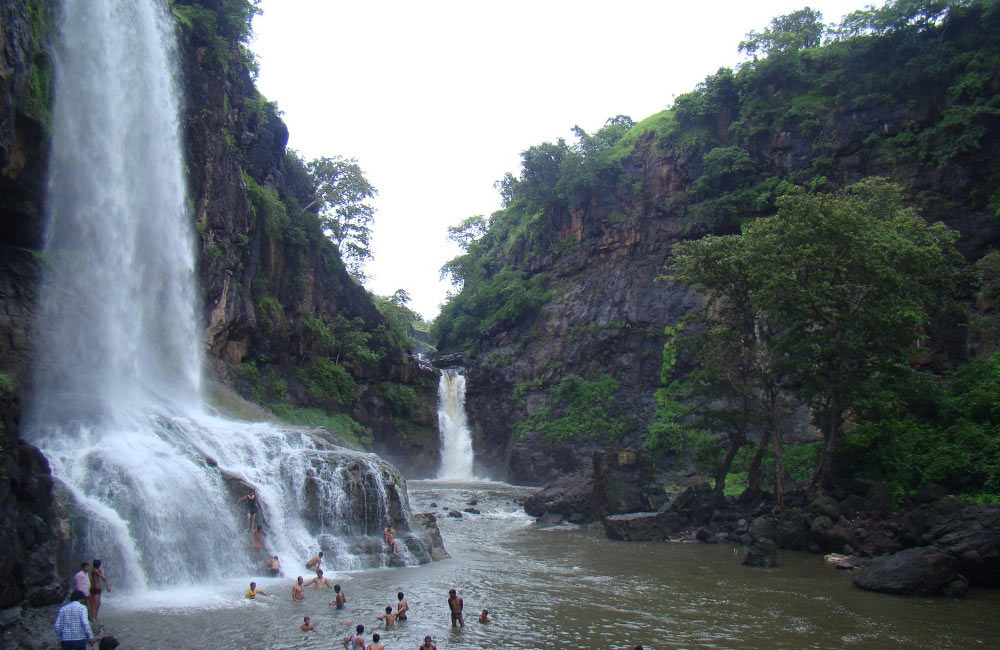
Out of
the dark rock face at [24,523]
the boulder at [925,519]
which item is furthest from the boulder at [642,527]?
the dark rock face at [24,523]

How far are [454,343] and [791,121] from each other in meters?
29.1

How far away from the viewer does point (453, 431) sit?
42938mm

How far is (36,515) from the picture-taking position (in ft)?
36.2

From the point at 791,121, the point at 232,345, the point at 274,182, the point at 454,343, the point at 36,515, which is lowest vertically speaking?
the point at 36,515

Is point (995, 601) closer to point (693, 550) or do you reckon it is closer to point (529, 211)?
point (693, 550)

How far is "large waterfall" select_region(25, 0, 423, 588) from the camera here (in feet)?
46.4

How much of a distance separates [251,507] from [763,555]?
13.5 metres

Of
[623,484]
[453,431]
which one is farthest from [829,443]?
[453,431]

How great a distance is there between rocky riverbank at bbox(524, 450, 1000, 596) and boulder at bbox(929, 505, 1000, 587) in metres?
0.02

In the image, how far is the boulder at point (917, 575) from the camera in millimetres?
13359

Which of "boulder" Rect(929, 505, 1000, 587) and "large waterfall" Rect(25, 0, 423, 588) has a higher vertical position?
"large waterfall" Rect(25, 0, 423, 588)

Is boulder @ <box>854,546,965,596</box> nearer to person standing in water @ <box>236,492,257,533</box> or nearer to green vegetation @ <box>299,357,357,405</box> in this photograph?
person standing in water @ <box>236,492,257,533</box>

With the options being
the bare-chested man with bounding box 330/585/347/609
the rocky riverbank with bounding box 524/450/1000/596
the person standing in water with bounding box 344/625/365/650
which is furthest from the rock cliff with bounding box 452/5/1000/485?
the person standing in water with bounding box 344/625/365/650

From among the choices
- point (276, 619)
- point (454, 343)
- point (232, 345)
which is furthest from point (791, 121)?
point (276, 619)
